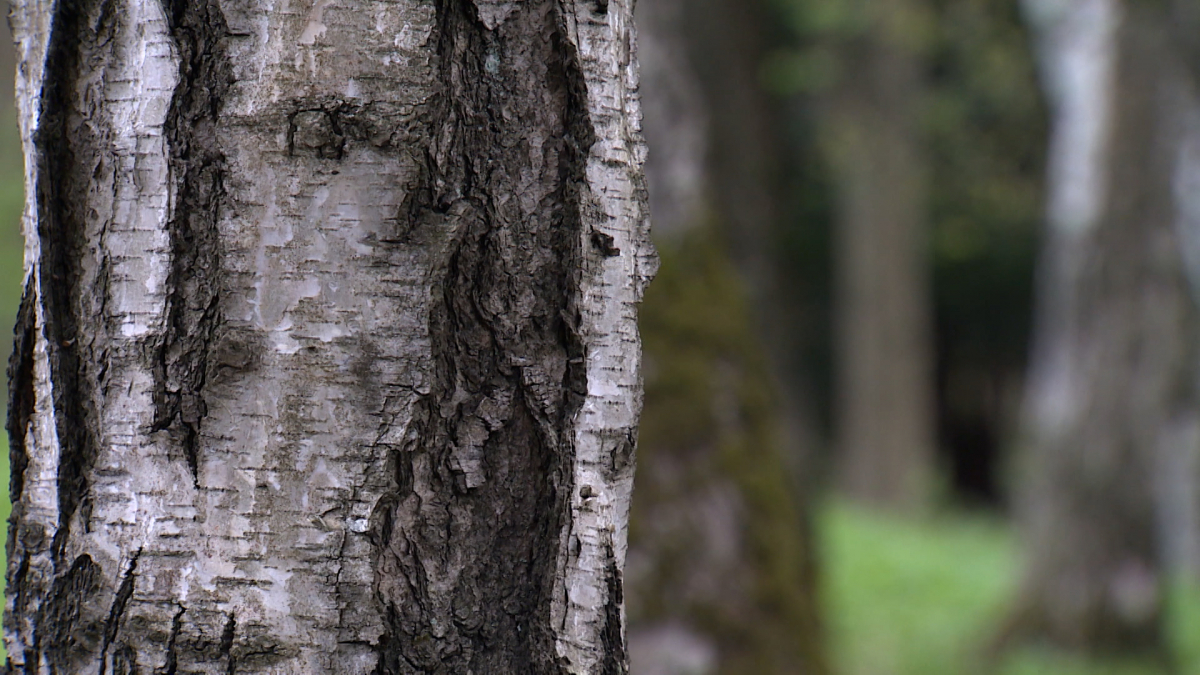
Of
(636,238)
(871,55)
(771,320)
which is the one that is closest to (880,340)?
A: (871,55)

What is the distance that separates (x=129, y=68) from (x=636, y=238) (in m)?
0.54

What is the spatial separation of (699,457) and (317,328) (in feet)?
9.14

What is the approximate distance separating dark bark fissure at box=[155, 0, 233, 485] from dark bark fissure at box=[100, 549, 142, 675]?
0.15 m

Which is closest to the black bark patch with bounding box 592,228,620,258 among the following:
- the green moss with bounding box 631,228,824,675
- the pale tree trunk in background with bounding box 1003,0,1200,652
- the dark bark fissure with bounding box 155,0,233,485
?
the dark bark fissure with bounding box 155,0,233,485

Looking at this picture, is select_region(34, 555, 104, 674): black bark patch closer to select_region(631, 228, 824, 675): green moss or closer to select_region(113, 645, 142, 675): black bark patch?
select_region(113, 645, 142, 675): black bark patch

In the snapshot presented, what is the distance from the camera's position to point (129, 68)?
1.12m

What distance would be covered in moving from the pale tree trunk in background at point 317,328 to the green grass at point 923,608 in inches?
143

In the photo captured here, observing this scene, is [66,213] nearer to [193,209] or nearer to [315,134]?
[193,209]

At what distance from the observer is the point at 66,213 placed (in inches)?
45.4

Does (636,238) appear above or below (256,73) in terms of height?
below

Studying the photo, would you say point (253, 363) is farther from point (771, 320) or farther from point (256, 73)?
point (771, 320)

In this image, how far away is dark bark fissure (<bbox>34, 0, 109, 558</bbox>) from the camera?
1.14 meters

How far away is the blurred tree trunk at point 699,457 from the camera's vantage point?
12.1ft

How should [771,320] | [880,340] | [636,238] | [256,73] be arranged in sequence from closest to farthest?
1. [256,73]
2. [636,238]
3. [771,320]
4. [880,340]
